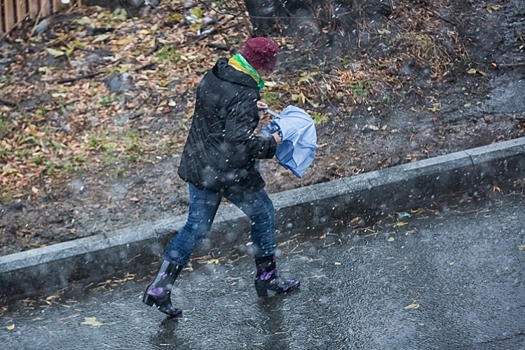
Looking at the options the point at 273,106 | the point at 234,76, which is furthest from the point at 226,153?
the point at 273,106

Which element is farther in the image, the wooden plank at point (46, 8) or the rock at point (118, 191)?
the wooden plank at point (46, 8)

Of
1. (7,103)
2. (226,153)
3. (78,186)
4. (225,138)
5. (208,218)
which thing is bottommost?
(78,186)

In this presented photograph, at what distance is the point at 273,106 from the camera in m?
7.33

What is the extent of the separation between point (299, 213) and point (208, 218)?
1.30 metres

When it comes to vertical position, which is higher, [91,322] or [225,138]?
[225,138]

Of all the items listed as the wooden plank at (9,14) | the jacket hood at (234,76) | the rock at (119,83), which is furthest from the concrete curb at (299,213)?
the wooden plank at (9,14)

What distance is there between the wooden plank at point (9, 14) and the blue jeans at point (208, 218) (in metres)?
4.54

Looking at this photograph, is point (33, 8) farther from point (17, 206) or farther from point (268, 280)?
point (268, 280)

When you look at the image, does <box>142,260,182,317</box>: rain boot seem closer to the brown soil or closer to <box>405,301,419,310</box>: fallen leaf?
the brown soil

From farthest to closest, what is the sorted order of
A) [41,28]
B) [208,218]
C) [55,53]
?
[41,28]
[55,53]
[208,218]

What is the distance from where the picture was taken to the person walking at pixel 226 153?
4543 millimetres

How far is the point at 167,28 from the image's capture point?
8500mm

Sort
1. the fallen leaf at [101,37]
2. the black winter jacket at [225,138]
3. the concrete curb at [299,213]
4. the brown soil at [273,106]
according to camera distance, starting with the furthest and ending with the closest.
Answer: the fallen leaf at [101,37], the brown soil at [273,106], the concrete curb at [299,213], the black winter jacket at [225,138]

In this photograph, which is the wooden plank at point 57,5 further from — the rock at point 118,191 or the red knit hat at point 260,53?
the red knit hat at point 260,53
